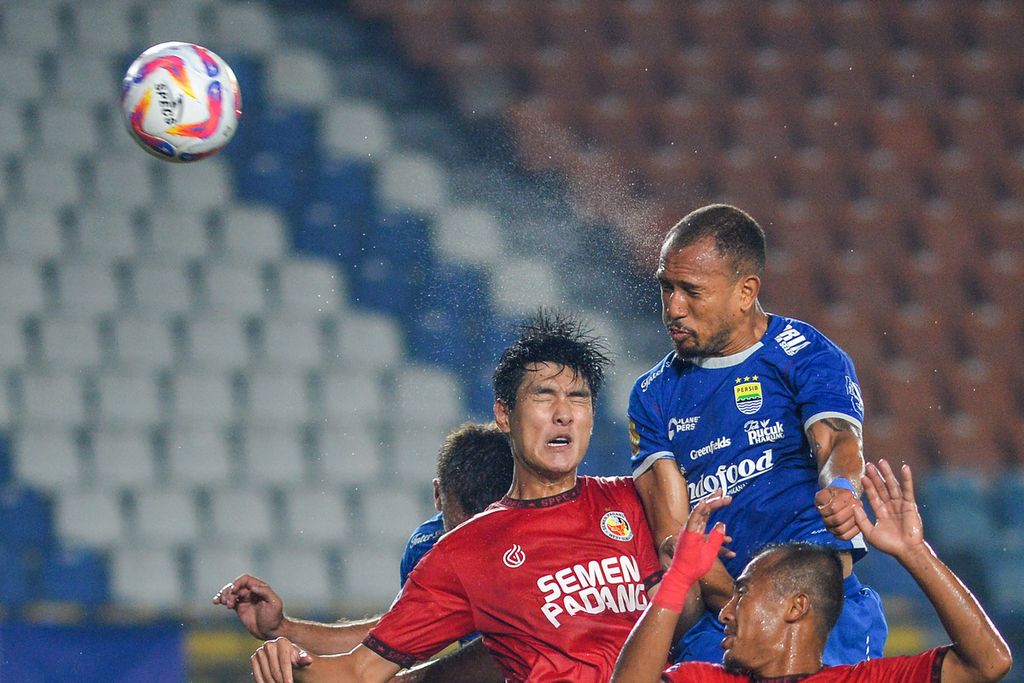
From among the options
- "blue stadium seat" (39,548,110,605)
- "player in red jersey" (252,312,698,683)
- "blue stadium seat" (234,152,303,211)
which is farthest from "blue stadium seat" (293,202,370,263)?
"player in red jersey" (252,312,698,683)

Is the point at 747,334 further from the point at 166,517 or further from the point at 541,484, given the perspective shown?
the point at 166,517

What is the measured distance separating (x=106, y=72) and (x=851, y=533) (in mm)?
5863

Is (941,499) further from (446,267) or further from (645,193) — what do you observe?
(446,267)

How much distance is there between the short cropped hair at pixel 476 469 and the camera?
12.3ft

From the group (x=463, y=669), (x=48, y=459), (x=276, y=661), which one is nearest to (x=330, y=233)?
(x=48, y=459)

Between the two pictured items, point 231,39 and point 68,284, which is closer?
point 68,284

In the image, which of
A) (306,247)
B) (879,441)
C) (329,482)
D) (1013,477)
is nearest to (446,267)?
(306,247)

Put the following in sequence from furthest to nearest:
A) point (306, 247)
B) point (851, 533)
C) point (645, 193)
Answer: point (645, 193), point (306, 247), point (851, 533)

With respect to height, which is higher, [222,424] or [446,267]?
[446,267]

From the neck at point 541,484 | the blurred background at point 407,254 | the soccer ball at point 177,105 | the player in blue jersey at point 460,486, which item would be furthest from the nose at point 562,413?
the blurred background at point 407,254

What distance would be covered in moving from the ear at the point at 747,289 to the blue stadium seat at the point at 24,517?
4.34 metres

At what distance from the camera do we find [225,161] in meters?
7.28

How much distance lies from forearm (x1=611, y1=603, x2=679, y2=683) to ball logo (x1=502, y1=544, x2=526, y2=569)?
1.89ft

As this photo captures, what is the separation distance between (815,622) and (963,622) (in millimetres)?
300
